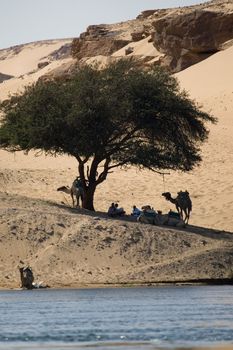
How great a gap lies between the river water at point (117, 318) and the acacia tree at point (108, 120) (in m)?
9.40

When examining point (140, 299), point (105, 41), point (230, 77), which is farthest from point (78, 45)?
point (140, 299)

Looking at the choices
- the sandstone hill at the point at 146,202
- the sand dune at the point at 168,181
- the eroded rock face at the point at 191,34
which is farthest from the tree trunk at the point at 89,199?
the eroded rock face at the point at 191,34

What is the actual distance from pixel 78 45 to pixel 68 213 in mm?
67220

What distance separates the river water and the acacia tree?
9.40 m

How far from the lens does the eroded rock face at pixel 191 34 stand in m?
86.8

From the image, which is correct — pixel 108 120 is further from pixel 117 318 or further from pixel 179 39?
pixel 179 39

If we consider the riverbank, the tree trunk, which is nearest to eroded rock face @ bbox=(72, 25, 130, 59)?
the tree trunk

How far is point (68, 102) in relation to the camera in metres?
44.7

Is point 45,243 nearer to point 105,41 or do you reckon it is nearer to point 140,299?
point 140,299

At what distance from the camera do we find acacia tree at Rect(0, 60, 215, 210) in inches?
1731

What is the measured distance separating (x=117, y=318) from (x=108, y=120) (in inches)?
713

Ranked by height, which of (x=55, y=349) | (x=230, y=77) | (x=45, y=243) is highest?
(x=230, y=77)

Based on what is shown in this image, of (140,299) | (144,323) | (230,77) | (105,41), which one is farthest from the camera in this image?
(105,41)

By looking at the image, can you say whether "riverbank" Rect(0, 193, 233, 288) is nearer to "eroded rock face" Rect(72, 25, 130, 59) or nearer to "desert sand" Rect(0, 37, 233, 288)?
"desert sand" Rect(0, 37, 233, 288)
